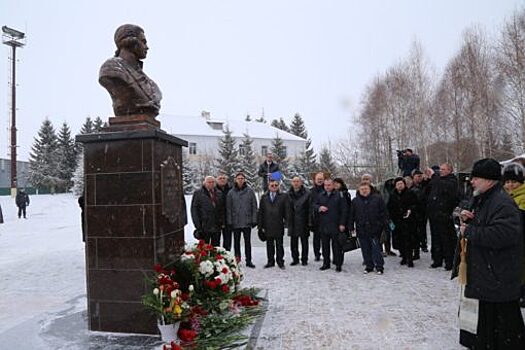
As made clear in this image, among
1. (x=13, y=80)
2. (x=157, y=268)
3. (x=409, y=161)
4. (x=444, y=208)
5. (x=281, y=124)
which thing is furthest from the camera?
(x=281, y=124)

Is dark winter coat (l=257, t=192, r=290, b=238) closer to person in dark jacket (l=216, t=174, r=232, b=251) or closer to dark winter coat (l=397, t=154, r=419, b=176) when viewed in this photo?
person in dark jacket (l=216, t=174, r=232, b=251)

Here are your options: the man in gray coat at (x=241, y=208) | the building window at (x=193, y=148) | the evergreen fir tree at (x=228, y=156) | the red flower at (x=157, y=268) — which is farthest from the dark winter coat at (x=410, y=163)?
the building window at (x=193, y=148)

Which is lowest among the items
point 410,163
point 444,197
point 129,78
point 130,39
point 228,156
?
point 444,197

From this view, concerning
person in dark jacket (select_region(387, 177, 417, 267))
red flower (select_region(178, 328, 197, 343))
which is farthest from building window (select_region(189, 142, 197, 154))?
red flower (select_region(178, 328, 197, 343))

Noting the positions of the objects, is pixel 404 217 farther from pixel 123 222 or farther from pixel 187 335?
pixel 123 222

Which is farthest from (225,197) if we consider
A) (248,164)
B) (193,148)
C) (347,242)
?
(193,148)

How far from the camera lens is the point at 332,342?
13.7 feet

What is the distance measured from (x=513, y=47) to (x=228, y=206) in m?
17.9

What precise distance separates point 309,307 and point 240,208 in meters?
3.02

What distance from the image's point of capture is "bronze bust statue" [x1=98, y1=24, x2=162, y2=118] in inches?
172

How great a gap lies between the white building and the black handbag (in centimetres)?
3417

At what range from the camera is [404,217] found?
7820 mm

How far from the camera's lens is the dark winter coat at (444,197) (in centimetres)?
729

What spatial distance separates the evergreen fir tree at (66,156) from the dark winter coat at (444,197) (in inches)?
1640
